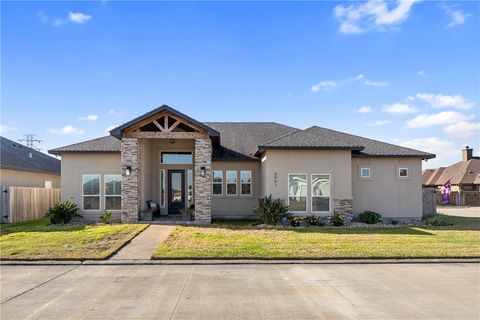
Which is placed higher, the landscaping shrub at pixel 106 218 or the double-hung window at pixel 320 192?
the double-hung window at pixel 320 192

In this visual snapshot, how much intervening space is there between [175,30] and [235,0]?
2.59 m

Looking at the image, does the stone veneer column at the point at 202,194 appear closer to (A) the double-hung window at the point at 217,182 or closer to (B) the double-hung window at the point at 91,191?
(A) the double-hung window at the point at 217,182

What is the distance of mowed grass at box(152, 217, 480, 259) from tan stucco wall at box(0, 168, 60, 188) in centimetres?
1186

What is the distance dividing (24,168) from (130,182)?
934 cm

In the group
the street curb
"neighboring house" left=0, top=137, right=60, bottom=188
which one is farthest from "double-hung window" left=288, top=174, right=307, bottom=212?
"neighboring house" left=0, top=137, right=60, bottom=188

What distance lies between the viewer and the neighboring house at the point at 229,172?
16.4m

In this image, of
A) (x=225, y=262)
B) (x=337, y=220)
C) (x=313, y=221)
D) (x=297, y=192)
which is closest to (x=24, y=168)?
(x=297, y=192)

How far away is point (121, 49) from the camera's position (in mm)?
14930

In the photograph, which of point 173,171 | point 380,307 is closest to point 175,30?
point 173,171

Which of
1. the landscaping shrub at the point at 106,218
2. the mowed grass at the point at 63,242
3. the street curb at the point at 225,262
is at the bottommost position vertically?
the street curb at the point at 225,262

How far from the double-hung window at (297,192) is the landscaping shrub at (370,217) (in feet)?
9.63

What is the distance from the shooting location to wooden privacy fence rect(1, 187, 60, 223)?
17688 mm

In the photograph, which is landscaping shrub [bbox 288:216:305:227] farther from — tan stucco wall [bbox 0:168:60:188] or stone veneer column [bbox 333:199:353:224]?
tan stucco wall [bbox 0:168:60:188]

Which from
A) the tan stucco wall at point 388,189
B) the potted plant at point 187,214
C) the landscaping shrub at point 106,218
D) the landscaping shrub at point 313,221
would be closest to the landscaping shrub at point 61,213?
the landscaping shrub at point 106,218
